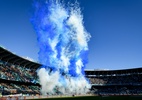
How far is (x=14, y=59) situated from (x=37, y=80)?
49.4 ft

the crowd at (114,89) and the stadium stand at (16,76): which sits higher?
the stadium stand at (16,76)

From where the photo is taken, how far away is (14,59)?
93.1 m

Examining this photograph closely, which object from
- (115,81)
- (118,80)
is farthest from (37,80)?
(118,80)

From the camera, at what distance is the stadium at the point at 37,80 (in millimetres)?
77250

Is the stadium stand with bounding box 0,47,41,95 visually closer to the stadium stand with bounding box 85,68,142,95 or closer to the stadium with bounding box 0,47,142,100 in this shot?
the stadium with bounding box 0,47,142,100

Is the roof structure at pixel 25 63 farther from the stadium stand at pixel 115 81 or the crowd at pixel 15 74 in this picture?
the crowd at pixel 15 74

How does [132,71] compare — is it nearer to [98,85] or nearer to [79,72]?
[98,85]

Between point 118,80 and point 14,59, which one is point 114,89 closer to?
point 118,80

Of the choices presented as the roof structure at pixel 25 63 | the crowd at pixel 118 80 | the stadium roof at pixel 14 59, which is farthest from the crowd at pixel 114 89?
the stadium roof at pixel 14 59

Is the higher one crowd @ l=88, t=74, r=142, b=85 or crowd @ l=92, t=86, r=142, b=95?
crowd @ l=88, t=74, r=142, b=85

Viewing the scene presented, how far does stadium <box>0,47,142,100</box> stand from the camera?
7725cm

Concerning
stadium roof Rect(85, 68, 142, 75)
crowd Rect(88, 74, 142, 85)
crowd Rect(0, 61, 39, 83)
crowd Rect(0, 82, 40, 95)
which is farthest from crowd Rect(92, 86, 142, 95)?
crowd Rect(0, 82, 40, 95)

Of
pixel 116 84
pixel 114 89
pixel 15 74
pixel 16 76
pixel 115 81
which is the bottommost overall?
pixel 114 89

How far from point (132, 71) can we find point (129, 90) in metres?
17.1
